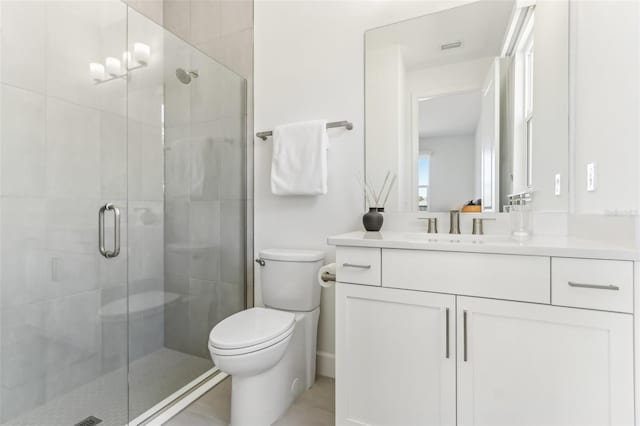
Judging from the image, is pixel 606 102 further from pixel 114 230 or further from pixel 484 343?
pixel 114 230

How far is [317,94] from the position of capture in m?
1.94

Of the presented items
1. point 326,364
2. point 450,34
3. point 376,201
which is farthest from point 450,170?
point 326,364

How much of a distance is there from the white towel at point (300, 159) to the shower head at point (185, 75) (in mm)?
561

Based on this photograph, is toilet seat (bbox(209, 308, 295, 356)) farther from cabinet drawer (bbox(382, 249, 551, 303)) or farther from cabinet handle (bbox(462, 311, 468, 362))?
cabinet handle (bbox(462, 311, 468, 362))

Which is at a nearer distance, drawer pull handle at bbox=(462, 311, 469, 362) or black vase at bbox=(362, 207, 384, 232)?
drawer pull handle at bbox=(462, 311, 469, 362)

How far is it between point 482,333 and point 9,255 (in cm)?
186

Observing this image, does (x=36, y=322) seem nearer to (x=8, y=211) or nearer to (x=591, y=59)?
(x=8, y=211)

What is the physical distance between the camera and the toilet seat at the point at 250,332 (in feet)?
4.19

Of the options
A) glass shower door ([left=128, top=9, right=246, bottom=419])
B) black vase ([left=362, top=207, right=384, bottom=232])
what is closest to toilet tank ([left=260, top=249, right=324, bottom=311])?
black vase ([left=362, top=207, right=384, bottom=232])

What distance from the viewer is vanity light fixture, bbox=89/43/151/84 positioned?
1627 millimetres

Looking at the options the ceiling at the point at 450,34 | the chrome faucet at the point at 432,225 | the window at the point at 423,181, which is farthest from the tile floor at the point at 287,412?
the ceiling at the point at 450,34

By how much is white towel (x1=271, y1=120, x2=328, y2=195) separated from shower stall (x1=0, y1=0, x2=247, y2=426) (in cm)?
32

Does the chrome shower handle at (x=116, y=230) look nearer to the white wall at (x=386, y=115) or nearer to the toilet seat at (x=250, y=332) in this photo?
the toilet seat at (x=250, y=332)

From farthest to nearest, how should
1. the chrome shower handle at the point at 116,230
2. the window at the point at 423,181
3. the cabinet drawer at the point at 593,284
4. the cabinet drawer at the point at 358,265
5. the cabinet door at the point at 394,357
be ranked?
the window at the point at 423,181 → the chrome shower handle at the point at 116,230 → the cabinet drawer at the point at 358,265 → the cabinet door at the point at 394,357 → the cabinet drawer at the point at 593,284
